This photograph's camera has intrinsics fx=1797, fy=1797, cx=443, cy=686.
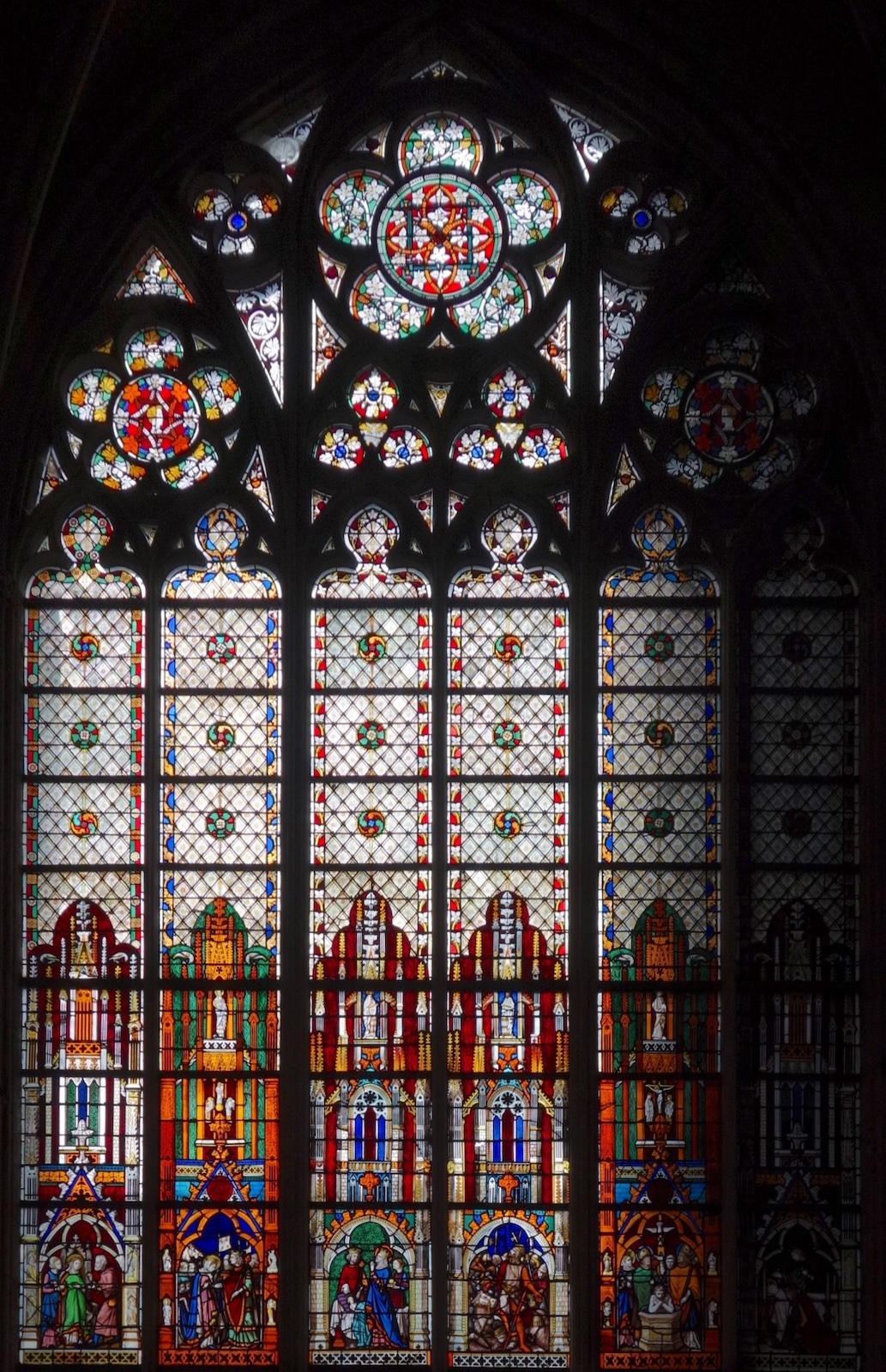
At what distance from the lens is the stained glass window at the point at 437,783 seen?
7.61 metres

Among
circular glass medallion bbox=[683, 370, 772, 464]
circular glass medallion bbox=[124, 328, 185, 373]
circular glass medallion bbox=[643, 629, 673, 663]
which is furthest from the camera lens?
circular glass medallion bbox=[124, 328, 185, 373]

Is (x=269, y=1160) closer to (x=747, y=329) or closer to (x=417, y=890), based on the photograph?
(x=417, y=890)

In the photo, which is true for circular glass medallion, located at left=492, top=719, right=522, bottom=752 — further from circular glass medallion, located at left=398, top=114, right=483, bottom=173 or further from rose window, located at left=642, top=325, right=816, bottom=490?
circular glass medallion, located at left=398, top=114, right=483, bottom=173

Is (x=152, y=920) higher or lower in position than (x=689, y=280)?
lower

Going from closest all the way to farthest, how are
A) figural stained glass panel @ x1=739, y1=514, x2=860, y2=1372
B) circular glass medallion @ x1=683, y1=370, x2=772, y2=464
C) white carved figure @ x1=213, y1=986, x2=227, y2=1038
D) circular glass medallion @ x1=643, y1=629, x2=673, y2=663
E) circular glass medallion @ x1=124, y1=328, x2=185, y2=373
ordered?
figural stained glass panel @ x1=739, y1=514, x2=860, y2=1372 → white carved figure @ x1=213, y1=986, x2=227, y2=1038 → circular glass medallion @ x1=643, y1=629, x2=673, y2=663 → circular glass medallion @ x1=683, y1=370, x2=772, y2=464 → circular glass medallion @ x1=124, y1=328, x2=185, y2=373

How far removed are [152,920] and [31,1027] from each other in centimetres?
70

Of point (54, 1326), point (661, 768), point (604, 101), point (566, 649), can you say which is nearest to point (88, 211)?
point (604, 101)

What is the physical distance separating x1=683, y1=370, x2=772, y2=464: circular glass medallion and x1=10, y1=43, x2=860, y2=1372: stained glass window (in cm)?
2

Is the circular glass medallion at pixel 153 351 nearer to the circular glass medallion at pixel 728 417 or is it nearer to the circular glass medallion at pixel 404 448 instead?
the circular glass medallion at pixel 404 448

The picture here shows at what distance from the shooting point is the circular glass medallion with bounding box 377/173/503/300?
26.3 ft

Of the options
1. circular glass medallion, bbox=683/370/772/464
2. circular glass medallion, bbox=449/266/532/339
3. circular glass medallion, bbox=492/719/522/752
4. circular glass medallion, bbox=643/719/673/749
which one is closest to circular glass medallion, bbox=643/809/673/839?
circular glass medallion, bbox=643/719/673/749

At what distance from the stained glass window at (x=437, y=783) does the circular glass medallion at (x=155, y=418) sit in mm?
19

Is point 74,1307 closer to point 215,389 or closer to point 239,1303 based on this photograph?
point 239,1303

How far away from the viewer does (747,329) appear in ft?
26.2
